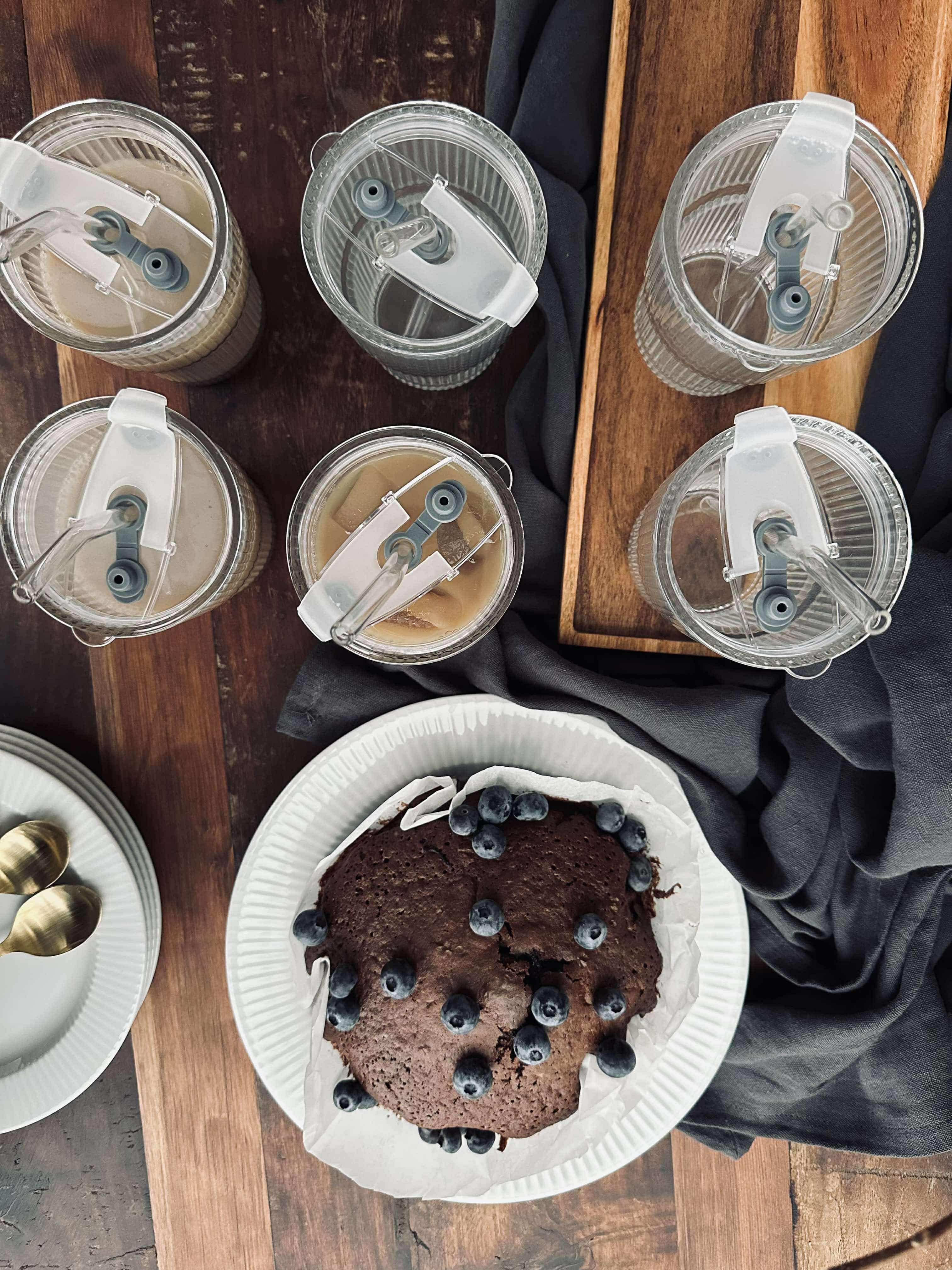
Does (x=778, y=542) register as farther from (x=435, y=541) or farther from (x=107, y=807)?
(x=107, y=807)

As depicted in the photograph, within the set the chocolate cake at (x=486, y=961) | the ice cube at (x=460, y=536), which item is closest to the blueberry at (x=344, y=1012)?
the chocolate cake at (x=486, y=961)

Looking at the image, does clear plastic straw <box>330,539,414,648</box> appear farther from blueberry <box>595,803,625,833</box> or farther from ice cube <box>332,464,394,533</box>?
blueberry <box>595,803,625,833</box>

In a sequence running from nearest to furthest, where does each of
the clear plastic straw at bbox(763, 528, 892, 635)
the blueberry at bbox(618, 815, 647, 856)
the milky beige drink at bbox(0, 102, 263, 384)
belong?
1. the clear plastic straw at bbox(763, 528, 892, 635)
2. the milky beige drink at bbox(0, 102, 263, 384)
3. the blueberry at bbox(618, 815, 647, 856)

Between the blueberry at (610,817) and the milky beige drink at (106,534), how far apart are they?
1.92 feet

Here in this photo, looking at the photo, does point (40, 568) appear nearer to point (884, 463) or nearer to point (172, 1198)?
point (884, 463)

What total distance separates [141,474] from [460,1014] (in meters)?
0.73

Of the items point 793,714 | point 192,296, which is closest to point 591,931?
point 793,714

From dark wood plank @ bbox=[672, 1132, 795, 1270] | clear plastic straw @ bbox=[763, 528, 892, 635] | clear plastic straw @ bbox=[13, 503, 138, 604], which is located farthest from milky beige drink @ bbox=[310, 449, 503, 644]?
dark wood plank @ bbox=[672, 1132, 795, 1270]

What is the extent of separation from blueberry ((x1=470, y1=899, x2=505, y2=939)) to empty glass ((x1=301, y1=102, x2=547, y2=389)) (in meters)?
0.67

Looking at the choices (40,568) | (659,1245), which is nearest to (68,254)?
(40,568)

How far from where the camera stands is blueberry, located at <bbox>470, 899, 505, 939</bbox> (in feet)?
3.27

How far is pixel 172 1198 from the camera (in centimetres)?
132

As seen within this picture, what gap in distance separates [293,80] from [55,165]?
419 mm

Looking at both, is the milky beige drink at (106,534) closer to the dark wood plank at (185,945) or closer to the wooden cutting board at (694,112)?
the dark wood plank at (185,945)
